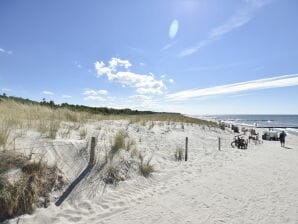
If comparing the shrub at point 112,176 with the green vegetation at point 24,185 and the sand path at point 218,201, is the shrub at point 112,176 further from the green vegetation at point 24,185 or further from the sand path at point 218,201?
the green vegetation at point 24,185

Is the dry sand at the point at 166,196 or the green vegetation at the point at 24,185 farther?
the dry sand at the point at 166,196

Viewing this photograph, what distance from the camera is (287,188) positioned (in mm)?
7355

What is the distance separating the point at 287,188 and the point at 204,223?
4.16 meters

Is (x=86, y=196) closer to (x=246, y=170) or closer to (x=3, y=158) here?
(x=3, y=158)

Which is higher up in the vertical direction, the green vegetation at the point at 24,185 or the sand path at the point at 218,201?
the green vegetation at the point at 24,185

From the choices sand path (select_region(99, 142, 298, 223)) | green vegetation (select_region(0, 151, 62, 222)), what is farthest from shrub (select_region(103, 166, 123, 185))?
green vegetation (select_region(0, 151, 62, 222))

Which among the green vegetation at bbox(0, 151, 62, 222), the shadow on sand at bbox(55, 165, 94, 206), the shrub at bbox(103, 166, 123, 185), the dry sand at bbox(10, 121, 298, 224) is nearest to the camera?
the green vegetation at bbox(0, 151, 62, 222)

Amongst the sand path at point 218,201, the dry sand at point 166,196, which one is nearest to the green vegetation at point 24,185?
the dry sand at point 166,196

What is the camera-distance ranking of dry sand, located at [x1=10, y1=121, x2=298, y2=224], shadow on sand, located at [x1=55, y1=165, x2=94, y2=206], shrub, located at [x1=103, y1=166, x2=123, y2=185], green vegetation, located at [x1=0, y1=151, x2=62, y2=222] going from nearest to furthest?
green vegetation, located at [x1=0, y1=151, x2=62, y2=222] → dry sand, located at [x1=10, y1=121, x2=298, y2=224] → shadow on sand, located at [x1=55, y1=165, x2=94, y2=206] → shrub, located at [x1=103, y1=166, x2=123, y2=185]

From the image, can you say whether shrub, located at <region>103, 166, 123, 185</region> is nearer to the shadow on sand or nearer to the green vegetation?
the shadow on sand

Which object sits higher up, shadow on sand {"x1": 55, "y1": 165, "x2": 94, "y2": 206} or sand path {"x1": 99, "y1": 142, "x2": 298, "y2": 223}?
shadow on sand {"x1": 55, "y1": 165, "x2": 94, "y2": 206}

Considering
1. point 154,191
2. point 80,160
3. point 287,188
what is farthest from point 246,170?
point 80,160

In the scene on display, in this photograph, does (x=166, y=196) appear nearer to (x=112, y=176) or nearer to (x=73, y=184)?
(x=112, y=176)

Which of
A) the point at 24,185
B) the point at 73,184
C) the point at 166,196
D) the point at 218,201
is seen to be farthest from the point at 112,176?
the point at 218,201
